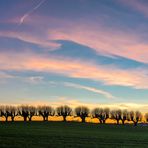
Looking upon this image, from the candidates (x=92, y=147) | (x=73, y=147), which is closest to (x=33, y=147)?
(x=73, y=147)

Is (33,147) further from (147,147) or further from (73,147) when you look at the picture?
(147,147)

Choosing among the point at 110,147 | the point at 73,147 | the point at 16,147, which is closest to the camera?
the point at 16,147

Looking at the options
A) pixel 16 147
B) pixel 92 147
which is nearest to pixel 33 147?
pixel 16 147

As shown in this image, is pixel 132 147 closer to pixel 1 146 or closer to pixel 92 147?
pixel 92 147

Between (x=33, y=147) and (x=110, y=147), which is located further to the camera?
(x=110, y=147)

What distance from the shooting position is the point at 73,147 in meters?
37.0

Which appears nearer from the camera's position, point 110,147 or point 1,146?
point 1,146

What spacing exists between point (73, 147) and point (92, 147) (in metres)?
2.38

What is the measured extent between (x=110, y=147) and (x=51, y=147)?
293 inches

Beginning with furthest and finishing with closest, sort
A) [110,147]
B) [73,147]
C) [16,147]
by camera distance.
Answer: [110,147]
[73,147]
[16,147]

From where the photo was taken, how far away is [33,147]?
3484 centimetres

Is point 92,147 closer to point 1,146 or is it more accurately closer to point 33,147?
point 33,147

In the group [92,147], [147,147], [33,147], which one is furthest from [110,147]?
[33,147]

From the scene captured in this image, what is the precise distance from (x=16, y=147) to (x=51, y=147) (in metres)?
3.83
